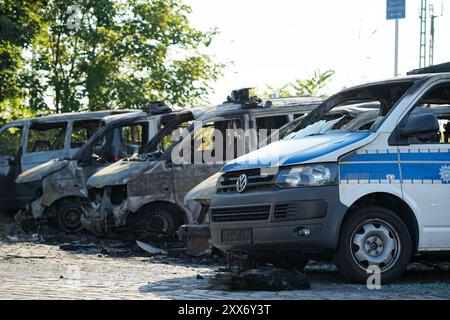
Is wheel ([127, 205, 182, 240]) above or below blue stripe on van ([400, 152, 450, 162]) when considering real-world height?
below

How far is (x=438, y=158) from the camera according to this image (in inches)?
340

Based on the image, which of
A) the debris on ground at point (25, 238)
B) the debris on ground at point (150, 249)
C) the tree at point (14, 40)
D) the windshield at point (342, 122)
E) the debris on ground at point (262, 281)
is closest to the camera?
the debris on ground at point (262, 281)

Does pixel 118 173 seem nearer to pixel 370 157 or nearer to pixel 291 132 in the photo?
pixel 291 132

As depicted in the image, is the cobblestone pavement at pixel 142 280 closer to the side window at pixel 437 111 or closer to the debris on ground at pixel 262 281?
the debris on ground at pixel 262 281

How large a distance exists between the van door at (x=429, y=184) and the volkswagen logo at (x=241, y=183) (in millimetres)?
1409

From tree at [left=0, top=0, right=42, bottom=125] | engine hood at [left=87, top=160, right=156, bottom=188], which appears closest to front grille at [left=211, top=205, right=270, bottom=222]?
engine hood at [left=87, top=160, right=156, bottom=188]

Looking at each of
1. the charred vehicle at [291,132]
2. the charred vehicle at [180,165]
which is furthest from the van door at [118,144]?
the charred vehicle at [291,132]

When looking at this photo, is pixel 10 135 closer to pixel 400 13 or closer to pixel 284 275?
pixel 400 13

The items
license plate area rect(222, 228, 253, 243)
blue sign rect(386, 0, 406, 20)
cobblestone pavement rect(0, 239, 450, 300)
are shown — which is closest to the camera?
cobblestone pavement rect(0, 239, 450, 300)

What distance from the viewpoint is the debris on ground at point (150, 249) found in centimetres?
1228

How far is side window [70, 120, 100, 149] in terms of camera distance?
17703 millimetres

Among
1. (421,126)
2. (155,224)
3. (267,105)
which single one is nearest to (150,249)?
(155,224)

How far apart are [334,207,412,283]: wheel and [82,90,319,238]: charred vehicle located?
4247mm

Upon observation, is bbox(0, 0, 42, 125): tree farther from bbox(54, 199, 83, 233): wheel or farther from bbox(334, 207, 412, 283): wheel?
bbox(334, 207, 412, 283): wheel
